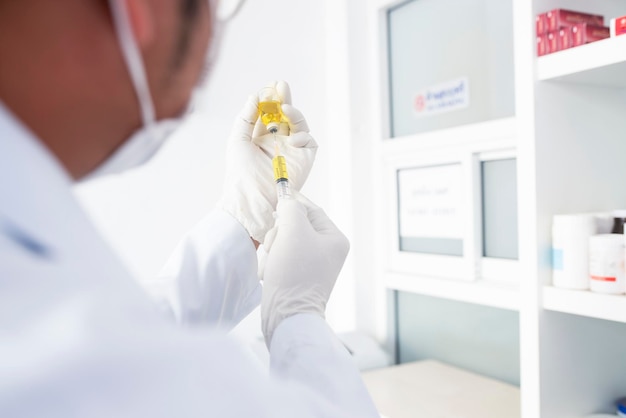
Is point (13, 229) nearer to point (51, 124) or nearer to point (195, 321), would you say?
point (51, 124)

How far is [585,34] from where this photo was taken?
100cm

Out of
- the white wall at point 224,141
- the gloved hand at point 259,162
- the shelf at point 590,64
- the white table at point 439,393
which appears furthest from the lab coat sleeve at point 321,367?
the white wall at point 224,141

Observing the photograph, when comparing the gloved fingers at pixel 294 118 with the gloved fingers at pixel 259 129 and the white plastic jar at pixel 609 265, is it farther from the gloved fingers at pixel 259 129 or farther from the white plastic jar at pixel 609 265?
the white plastic jar at pixel 609 265

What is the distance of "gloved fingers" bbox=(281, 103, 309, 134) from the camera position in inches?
36.0

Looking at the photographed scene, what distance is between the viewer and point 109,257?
1.26 ft

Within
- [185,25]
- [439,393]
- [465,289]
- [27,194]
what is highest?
[185,25]

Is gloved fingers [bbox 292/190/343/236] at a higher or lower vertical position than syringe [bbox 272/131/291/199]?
lower

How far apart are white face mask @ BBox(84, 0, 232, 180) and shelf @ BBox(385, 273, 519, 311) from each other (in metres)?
0.97

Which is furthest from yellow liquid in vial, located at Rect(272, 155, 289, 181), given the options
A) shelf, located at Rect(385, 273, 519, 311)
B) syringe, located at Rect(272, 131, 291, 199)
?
shelf, located at Rect(385, 273, 519, 311)

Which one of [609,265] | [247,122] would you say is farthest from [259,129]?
[609,265]

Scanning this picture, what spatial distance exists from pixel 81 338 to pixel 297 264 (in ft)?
1.44

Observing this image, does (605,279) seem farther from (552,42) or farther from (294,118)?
(294,118)

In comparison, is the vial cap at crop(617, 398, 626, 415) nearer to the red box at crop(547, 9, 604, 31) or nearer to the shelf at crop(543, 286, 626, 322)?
the shelf at crop(543, 286, 626, 322)

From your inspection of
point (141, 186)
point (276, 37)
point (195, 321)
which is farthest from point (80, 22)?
point (276, 37)
